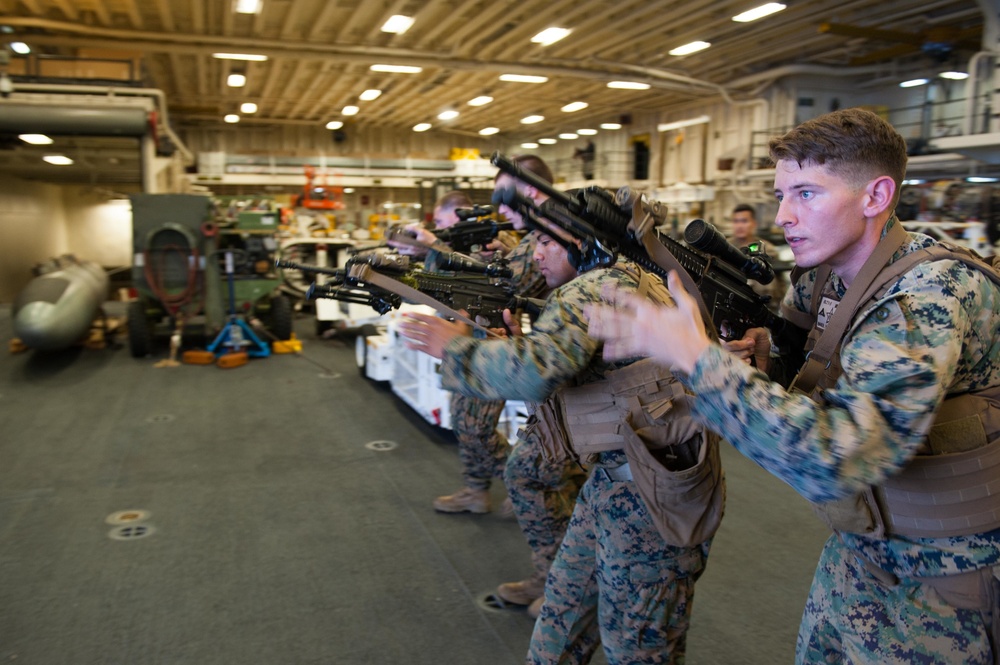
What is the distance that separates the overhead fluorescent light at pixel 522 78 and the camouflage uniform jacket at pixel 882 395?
12178 mm

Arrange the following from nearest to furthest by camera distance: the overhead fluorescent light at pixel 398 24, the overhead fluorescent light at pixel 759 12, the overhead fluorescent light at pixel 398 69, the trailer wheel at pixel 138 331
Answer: the trailer wheel at pixel 138 331, the overhead fluorescent light at pixel 759 12, the overhead fluorescent light at pixel 398 24, the overhead fluorescent light at pixel 398 69

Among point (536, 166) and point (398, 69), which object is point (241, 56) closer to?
point (398, 69)

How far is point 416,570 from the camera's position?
3357mm

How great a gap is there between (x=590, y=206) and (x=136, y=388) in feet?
21.7

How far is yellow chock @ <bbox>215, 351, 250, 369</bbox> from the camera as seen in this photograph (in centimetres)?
802

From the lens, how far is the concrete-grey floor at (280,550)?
2.77m

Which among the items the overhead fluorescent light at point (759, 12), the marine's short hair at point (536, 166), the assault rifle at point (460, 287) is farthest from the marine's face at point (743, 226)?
the overhead fluorescent light at point (759, 12)

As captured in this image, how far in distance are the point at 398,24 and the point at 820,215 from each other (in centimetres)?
981

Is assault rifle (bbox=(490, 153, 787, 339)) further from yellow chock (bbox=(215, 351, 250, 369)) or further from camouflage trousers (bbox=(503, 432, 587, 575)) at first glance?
yellow chock (bbox=(215, 351, 250, 369))

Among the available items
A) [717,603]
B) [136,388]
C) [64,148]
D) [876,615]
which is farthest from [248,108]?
[876,615]

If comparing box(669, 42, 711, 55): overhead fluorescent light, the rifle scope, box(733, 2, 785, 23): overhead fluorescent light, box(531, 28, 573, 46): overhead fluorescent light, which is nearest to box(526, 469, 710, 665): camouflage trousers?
the rifle scope

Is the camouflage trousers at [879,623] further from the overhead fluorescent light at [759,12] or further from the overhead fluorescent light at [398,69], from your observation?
the overhead fluorescent light at [398,69]

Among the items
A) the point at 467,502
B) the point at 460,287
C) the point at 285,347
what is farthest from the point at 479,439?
the point at 285,347

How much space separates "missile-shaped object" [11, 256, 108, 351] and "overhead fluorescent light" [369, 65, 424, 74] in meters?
6.00
